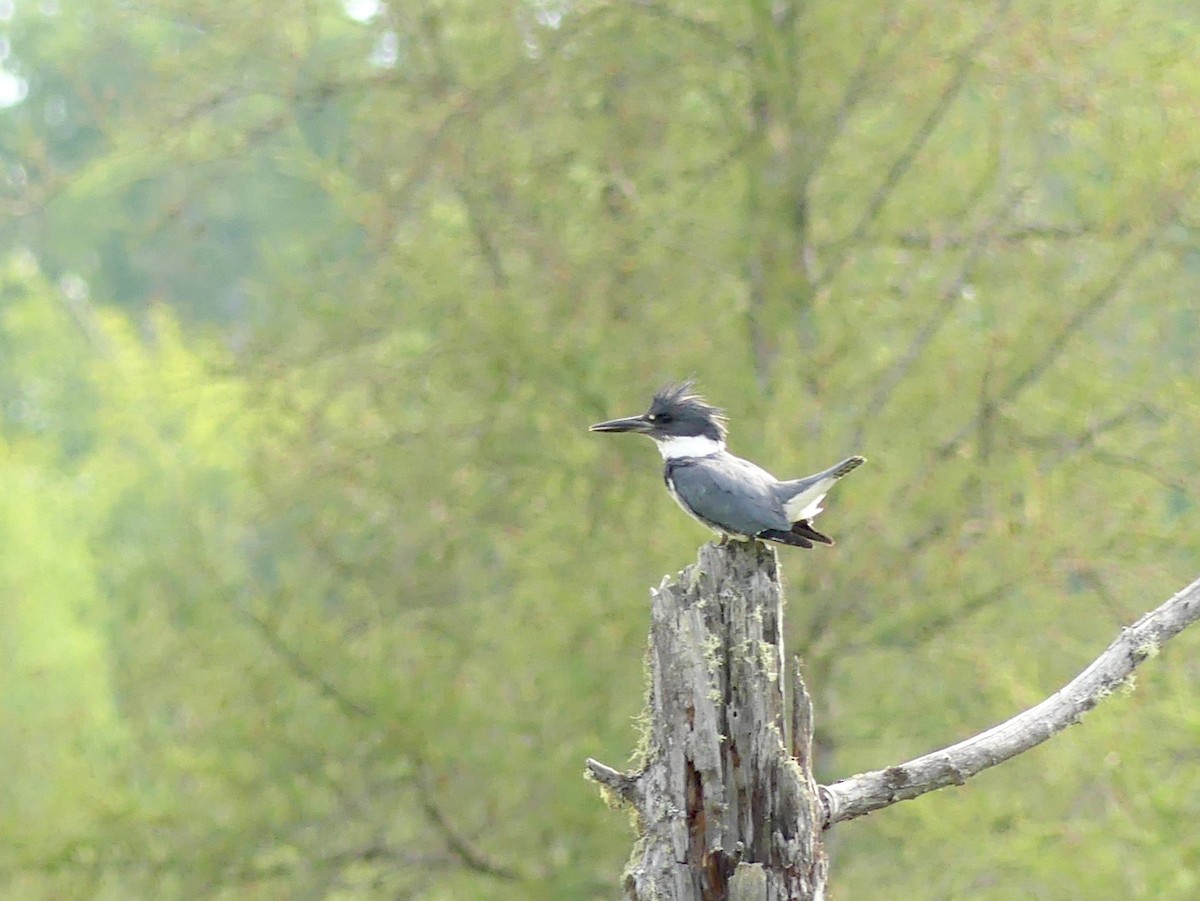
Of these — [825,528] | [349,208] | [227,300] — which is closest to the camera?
[825,528]

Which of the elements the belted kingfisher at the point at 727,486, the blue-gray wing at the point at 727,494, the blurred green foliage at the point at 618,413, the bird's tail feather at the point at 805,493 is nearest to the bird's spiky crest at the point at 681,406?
the belted kingfisher at the point at 727,486

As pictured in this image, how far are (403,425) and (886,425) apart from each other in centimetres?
257

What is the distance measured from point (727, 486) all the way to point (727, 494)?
4 cm

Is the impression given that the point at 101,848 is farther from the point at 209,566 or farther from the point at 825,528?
the point at 825,528

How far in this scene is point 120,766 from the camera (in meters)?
9.01

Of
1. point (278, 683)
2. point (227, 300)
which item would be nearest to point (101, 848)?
point (278, 683)

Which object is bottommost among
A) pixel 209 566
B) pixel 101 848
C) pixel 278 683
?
pixel 101 848

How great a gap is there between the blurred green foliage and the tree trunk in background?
3805 millimetres

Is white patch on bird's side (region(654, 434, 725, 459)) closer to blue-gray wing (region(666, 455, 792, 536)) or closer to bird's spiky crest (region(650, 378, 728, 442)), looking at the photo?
bird's spiky crest (region(650, 378, 728, 442))

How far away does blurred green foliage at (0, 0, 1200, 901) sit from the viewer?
25.1 ft

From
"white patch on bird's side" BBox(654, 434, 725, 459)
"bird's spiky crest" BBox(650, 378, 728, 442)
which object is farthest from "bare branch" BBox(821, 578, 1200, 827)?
"bird's spiky crest" BBox(650, 378, 728, 442)

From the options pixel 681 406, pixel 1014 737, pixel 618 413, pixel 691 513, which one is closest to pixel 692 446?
pixel 681 406

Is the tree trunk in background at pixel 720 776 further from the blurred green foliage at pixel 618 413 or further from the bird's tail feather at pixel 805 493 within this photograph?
the blurred green foliage at pixel 618 413

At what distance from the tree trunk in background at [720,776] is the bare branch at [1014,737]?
0.39 feet
